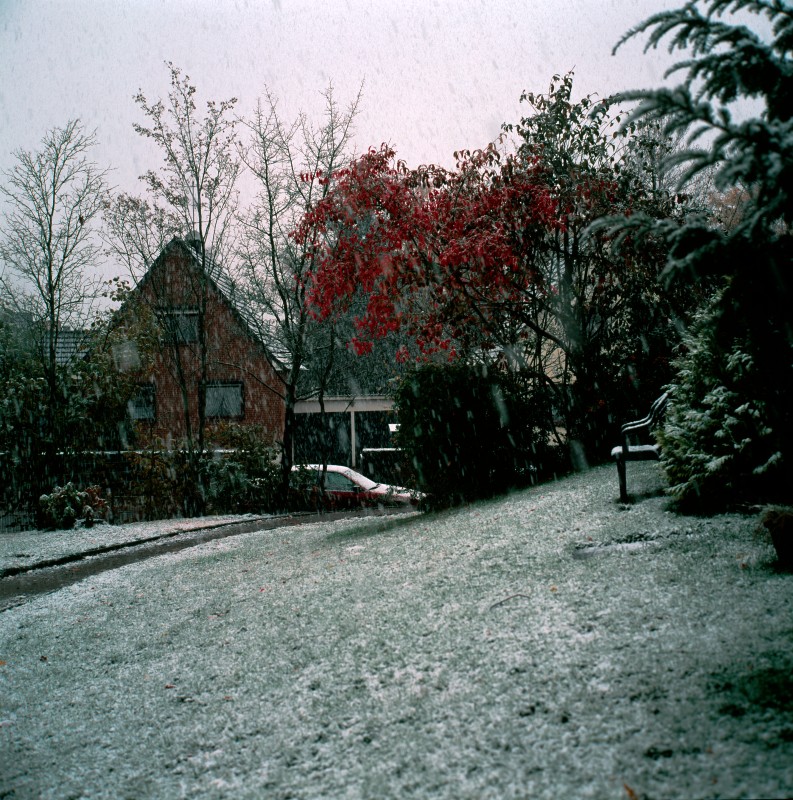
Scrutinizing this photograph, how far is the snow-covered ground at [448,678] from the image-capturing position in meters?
2.71

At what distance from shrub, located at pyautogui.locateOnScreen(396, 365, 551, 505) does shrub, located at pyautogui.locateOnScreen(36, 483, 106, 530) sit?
20.5 ft

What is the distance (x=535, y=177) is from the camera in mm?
10961

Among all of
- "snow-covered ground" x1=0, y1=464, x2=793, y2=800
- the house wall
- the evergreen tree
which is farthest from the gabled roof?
the evergreen tree

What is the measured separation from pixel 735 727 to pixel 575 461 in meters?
8.35

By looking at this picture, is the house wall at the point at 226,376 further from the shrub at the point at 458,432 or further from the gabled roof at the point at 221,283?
the shrub at the point at 458,432

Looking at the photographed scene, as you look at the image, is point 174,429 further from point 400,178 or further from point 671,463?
point 671,463

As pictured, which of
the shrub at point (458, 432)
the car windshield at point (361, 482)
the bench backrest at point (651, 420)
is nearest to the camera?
the bench backrest at point (651, 420)

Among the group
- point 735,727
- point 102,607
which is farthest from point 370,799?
point 102,607

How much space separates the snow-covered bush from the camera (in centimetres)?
526

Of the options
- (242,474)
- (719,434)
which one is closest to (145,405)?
(242,474)

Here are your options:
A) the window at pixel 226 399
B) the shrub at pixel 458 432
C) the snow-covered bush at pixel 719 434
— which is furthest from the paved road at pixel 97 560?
the window at pixel 226 399

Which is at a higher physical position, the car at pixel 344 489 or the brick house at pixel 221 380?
the brick house at pixel 221 380

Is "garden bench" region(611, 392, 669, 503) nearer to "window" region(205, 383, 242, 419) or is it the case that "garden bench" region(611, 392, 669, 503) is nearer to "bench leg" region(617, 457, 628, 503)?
"bench leg" region(617, 457, 628, 503)

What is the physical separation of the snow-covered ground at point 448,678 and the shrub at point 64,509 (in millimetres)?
6699
